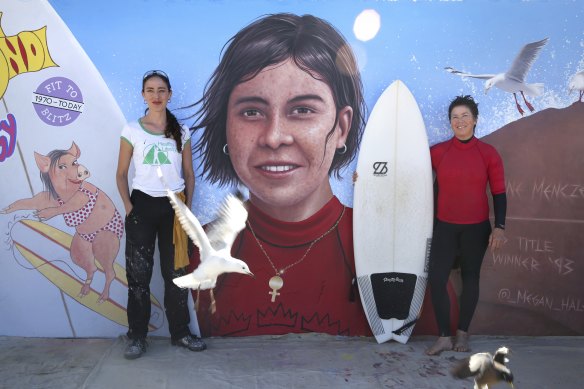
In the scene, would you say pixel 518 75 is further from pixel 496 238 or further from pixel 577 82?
pixel 496 238

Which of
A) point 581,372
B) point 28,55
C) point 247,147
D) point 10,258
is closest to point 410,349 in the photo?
point 581,372

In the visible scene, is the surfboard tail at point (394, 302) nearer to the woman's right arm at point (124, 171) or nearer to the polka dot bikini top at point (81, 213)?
the woman's right arm at point (124, 171)

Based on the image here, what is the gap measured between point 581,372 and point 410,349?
0.90 metres

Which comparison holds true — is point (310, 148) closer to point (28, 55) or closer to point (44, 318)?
point (28, 55)

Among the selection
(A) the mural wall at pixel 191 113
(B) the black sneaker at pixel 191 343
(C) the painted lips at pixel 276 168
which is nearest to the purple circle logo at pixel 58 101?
(A) the mural wall at pixel 191 113

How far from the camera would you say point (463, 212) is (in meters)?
2.76

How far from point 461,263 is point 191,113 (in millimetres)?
1873

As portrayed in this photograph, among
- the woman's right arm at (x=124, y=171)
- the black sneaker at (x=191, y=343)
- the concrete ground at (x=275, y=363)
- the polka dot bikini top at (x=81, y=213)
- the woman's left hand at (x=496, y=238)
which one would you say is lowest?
the concrete ground at (x=275, y=363)

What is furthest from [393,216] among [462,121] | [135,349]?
[135,349]

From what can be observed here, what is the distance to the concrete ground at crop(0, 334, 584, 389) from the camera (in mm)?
2375

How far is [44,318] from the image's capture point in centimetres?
292

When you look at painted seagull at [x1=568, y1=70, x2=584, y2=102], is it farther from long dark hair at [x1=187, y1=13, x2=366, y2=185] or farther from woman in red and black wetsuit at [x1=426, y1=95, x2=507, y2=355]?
long dark hair at [x1=187, y1=13, x2=366, y2=185]

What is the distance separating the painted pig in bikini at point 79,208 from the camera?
9.30 feet

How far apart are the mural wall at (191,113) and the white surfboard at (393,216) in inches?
4.3
